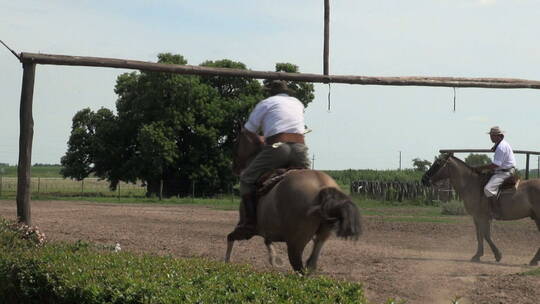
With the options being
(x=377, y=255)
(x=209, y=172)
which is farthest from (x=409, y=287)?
(x=209, y=172)

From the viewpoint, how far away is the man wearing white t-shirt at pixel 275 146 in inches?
385

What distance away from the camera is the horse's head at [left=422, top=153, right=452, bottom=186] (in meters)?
16.5

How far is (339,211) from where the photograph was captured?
8.49m

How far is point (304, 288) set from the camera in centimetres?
679

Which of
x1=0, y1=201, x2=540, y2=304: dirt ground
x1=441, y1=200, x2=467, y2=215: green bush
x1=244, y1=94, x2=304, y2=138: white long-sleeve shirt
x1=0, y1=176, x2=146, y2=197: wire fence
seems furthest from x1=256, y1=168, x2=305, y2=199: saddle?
x1=0, y1=176, x2=146, y2=197: wire fence

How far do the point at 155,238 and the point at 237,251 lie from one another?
2.70 m

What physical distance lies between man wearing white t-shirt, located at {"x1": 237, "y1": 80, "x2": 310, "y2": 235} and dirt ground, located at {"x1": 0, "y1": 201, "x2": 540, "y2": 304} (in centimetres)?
157

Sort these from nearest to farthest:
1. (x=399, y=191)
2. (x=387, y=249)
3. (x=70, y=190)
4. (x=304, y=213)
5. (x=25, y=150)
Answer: (x=304, y=213) < (x=25, y=150) < (x=387, y=249) < (x=399, y=191) < (x=70, y=190)

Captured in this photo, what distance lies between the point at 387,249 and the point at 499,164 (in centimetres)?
277

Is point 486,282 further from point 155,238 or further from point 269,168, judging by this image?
point 155,238

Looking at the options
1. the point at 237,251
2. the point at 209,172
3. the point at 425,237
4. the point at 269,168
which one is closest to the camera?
the point at 269,168

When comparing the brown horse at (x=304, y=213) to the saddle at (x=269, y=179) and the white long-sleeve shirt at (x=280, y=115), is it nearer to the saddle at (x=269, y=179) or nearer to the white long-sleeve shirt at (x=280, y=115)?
the saddle at (x=269, y=179)

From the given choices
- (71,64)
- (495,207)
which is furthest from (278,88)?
(495,207)

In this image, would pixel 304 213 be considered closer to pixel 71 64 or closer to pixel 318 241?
pixel 318 241
